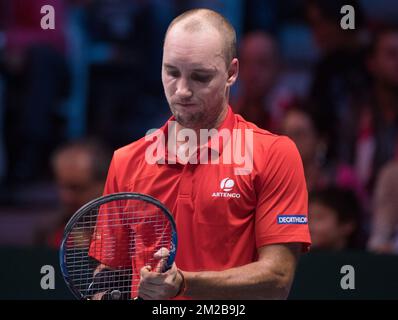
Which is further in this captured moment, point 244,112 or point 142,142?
point 244,112

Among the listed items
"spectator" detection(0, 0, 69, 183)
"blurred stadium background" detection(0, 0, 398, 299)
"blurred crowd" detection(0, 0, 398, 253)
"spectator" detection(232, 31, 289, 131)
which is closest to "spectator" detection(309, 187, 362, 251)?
"blurred stadium background" detection(0, 0, 398, 299)

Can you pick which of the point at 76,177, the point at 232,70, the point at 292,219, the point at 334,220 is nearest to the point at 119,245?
the point at 292,219

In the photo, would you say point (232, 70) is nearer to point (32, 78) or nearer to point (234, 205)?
point (234, 205)

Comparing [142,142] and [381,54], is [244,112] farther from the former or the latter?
[142,142]

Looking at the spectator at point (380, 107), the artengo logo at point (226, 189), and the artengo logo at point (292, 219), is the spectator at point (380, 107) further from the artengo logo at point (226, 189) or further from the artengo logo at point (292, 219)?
the artengo logo at point (226, 189)

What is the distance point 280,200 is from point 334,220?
2308 millimetres

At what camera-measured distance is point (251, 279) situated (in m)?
3.07

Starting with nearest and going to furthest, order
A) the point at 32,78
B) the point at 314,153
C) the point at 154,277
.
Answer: the point at 154,277, the point at 314,153, the point at 32,78

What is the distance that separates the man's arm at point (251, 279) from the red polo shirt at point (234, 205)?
5cm

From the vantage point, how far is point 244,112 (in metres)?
6.03

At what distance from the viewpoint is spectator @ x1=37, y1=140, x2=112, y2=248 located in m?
5.81
